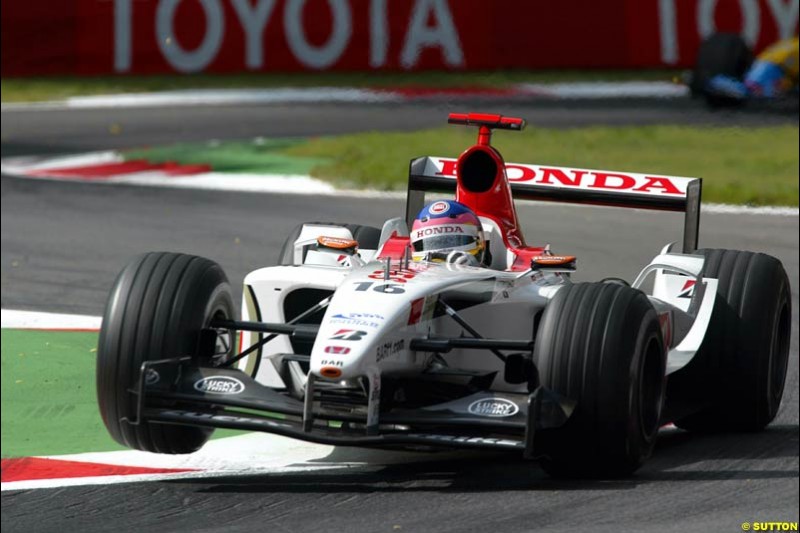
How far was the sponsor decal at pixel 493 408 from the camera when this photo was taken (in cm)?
634

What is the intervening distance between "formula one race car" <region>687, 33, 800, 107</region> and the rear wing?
1215cm

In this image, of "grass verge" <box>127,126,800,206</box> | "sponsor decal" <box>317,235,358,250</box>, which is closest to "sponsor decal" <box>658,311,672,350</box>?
"sponsor decal" <box>317,235,358,250</box>

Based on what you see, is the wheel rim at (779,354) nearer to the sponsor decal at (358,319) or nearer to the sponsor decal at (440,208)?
the sponsor decal at (440,208)

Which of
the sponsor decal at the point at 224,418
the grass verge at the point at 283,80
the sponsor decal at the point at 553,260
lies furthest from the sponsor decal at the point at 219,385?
the grass verge at the point at 283,80

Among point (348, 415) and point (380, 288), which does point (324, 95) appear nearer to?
point (380, 288)

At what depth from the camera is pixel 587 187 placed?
8539 millimetres

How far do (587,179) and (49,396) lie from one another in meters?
3.04

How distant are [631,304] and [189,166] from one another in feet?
32.0

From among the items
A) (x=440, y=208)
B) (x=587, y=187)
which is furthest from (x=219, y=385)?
(x=587, y=187)

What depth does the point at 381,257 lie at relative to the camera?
752cm

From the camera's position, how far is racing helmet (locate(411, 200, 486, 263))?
290 inches

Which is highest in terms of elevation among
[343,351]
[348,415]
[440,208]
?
[440,208]

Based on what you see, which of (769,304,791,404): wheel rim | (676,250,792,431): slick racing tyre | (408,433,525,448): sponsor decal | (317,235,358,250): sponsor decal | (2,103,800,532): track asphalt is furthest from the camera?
(769,304,791,404): wheel rim

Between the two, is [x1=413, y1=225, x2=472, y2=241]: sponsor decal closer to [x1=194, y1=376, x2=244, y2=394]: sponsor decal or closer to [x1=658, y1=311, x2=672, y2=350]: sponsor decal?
[x1=658, y1=311, x2=672, y2=350]: sponsor decal
